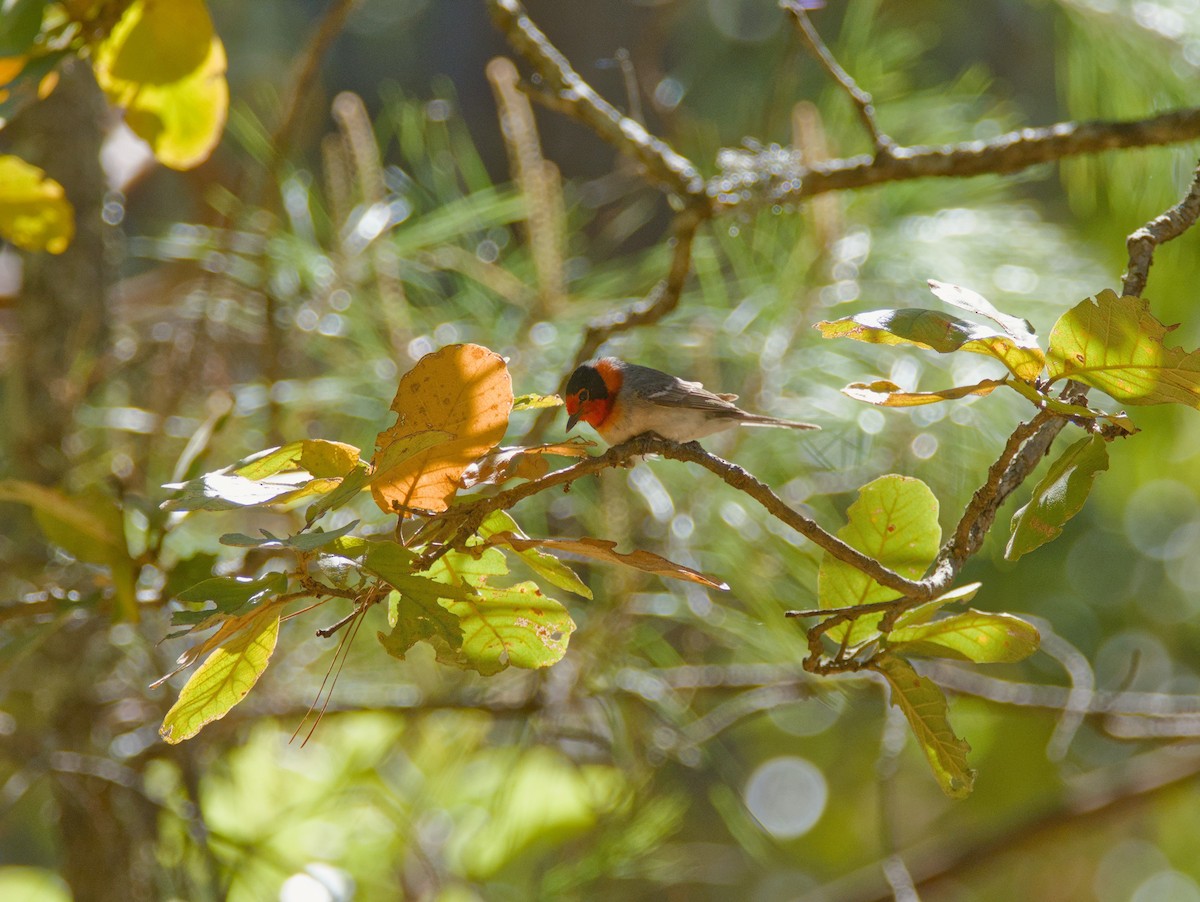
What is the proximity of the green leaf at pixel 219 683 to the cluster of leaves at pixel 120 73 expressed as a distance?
15.2 inches

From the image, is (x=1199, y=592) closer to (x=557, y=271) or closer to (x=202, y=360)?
(x=557, y=271)

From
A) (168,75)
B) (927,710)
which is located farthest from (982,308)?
(168,75)

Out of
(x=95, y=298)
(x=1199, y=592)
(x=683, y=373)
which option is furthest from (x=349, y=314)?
(x=1199, y=592)

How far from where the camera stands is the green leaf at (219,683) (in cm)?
40

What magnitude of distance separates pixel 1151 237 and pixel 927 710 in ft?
0.75

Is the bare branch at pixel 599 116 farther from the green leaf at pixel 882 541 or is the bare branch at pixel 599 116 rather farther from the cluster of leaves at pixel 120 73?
the green leaf at pixel 882 541

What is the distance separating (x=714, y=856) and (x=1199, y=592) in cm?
131

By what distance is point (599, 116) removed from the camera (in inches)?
29.5

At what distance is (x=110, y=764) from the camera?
0.95 m

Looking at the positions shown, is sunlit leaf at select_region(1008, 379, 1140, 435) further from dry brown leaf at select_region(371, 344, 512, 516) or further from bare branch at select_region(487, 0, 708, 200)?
bare branch at select_region(487, 0, 708, 200)

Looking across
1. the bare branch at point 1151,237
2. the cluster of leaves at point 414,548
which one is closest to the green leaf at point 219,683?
the cluster of leaves at point 414,548

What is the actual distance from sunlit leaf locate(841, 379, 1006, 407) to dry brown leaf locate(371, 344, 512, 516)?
0.14 meters

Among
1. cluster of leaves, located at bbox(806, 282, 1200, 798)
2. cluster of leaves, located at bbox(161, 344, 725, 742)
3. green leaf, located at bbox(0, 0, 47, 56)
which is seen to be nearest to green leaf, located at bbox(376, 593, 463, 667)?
cluster of leaves, located at bbox(161, 344, 725, 742)

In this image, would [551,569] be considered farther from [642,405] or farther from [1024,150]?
[642,405]
